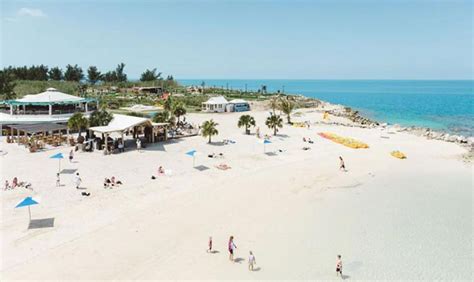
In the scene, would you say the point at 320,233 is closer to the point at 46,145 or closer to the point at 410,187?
the point at 410,187

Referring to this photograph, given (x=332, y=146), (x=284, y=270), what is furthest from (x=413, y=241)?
(x=332, y=146)

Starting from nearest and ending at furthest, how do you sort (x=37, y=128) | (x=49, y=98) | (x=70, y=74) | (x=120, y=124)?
(x=120, y=124)
(x=37, y=128)
(x=49, y=98)
(x=70, y=74)

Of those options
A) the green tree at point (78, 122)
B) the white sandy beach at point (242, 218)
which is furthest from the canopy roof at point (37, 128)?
the white sandy beach at point (242, 218)

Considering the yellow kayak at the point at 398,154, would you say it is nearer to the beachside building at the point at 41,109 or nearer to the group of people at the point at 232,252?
the group of people at the point at 232,252

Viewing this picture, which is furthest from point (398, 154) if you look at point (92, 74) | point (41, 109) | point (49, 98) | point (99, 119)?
point (92, 74)

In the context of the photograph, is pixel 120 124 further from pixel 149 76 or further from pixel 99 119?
pixel 149 76

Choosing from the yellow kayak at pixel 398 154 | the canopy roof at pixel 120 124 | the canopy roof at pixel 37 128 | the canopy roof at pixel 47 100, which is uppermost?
the canopy roof at pixel 47 100
